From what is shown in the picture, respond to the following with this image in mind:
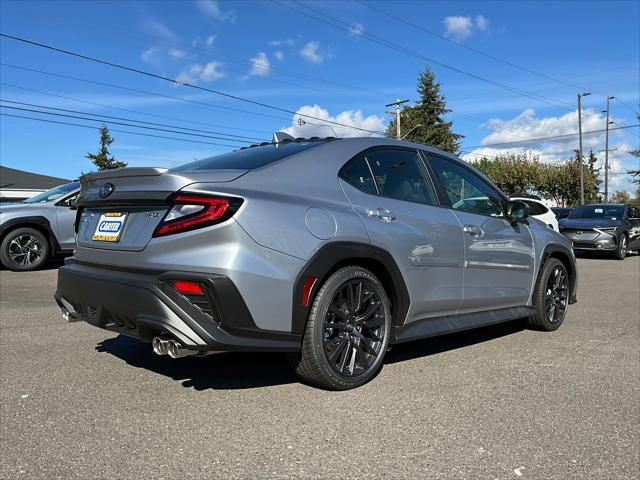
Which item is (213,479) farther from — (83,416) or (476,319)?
(476,319)

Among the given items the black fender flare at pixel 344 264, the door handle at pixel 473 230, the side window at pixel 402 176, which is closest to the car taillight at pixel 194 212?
the black fender flare at pixel 344 264

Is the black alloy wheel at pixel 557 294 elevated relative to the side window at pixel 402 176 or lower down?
lower down

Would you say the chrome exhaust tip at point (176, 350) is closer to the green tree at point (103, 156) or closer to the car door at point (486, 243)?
the car door at point (486, 243)

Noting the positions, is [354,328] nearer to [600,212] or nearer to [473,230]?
[473,230]

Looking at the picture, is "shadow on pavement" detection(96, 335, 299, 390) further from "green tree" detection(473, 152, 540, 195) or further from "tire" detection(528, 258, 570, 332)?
"green tree" detection(473, 152, 540, 195)

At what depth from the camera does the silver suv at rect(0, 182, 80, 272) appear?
31.3 feet

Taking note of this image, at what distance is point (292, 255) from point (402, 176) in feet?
4.56

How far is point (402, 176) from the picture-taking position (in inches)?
164

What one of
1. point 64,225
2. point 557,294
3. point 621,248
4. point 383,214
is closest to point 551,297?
point 557,294

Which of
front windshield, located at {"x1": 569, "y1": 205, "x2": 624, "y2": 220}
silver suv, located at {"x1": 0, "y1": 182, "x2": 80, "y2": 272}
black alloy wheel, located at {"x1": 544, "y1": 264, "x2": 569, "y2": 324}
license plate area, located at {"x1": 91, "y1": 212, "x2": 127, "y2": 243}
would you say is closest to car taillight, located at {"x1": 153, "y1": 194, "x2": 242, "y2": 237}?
license plate area, located at {"x1": 91, "y1": 212, "x2": 127, "y2": 243}

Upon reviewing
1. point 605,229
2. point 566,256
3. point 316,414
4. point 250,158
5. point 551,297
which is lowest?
point 316,414

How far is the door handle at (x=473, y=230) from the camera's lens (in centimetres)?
439

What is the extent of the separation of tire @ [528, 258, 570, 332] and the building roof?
3723 cm

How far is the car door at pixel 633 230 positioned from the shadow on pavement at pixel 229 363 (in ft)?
42.5
